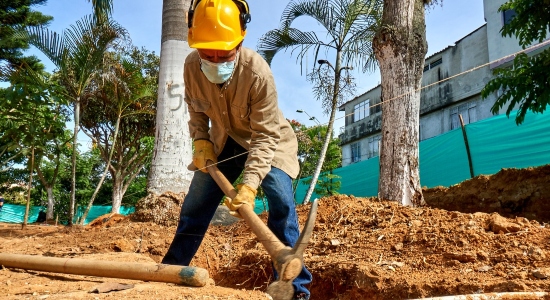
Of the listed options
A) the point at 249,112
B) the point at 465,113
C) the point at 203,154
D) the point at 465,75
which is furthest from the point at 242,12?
the point at 465,113

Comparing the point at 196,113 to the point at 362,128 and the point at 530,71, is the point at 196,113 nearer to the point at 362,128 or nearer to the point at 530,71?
the point at 530,71

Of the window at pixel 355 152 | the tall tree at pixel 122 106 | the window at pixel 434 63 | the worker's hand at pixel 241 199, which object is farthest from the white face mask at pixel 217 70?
the window at pixel 355 152

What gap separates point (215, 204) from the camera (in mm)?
2943

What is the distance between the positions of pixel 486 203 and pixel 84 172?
2060 centimetres

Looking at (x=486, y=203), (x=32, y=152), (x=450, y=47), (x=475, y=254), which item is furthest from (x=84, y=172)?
(x=475, y=254)

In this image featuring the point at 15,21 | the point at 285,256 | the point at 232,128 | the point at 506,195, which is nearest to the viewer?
the point at 285,256

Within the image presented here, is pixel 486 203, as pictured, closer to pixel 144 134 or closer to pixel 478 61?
pixel 144 134

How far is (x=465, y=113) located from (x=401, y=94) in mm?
17741

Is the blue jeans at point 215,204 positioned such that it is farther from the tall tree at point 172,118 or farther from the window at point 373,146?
the window at point 373,146

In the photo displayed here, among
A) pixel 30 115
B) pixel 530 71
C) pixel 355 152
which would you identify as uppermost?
pixel 355 152

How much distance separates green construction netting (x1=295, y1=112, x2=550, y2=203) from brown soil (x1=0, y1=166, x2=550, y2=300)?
6.66 ft

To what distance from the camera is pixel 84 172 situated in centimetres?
2248

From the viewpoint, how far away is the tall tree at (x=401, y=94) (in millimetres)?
5004

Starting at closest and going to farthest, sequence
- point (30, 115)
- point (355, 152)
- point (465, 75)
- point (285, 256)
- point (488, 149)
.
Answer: point (285, 256)
point (30, 115)
point (488, 149)
point (465, 75)
point (355, 152)
